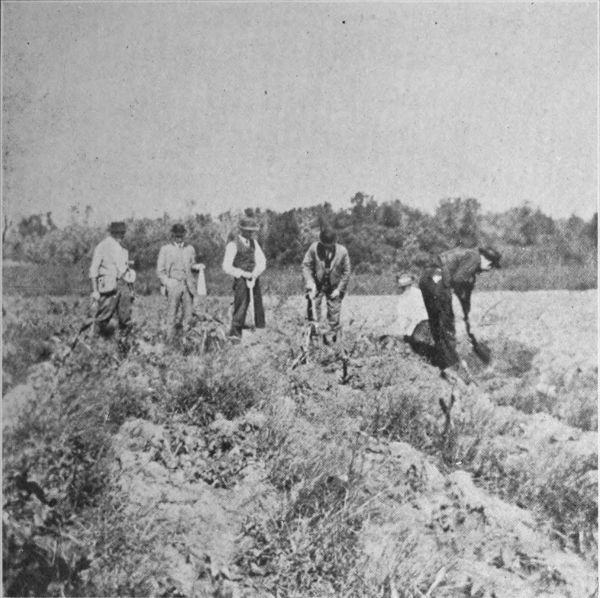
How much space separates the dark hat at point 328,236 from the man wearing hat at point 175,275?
0.90 m

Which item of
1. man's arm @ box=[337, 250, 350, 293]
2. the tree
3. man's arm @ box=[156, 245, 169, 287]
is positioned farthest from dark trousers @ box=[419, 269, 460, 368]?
man's arm @ box=[156, 245, 169, 287]

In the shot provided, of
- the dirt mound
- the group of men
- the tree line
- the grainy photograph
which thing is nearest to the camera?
the dirt mound

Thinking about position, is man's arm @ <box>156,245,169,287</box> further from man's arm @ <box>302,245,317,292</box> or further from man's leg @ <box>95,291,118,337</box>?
man's arm @ <box>302,245,317,292</box>

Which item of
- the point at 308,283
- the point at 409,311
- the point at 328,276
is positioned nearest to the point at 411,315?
the point at 409,311

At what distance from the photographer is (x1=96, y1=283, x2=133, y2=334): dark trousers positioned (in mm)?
3795

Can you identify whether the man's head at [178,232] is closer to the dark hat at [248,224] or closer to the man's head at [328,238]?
the dark hat at [248,224]

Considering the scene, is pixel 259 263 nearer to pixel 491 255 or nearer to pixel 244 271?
pixel 244 271

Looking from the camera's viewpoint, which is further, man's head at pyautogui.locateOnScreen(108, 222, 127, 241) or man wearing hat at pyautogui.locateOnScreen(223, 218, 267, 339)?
man wearing hat at pyautogui.locateOnScreen(223, 218, 267, 339)

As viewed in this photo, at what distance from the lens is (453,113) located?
369 cm

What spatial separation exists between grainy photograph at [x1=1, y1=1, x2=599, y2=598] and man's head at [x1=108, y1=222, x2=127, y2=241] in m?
0.03

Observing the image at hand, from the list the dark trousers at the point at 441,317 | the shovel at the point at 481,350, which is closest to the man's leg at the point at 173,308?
the dark trousers at the point at 441,317

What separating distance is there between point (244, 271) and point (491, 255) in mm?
1701

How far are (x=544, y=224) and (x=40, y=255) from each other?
3.34 m

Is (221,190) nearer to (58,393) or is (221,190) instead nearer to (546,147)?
(58,393)
